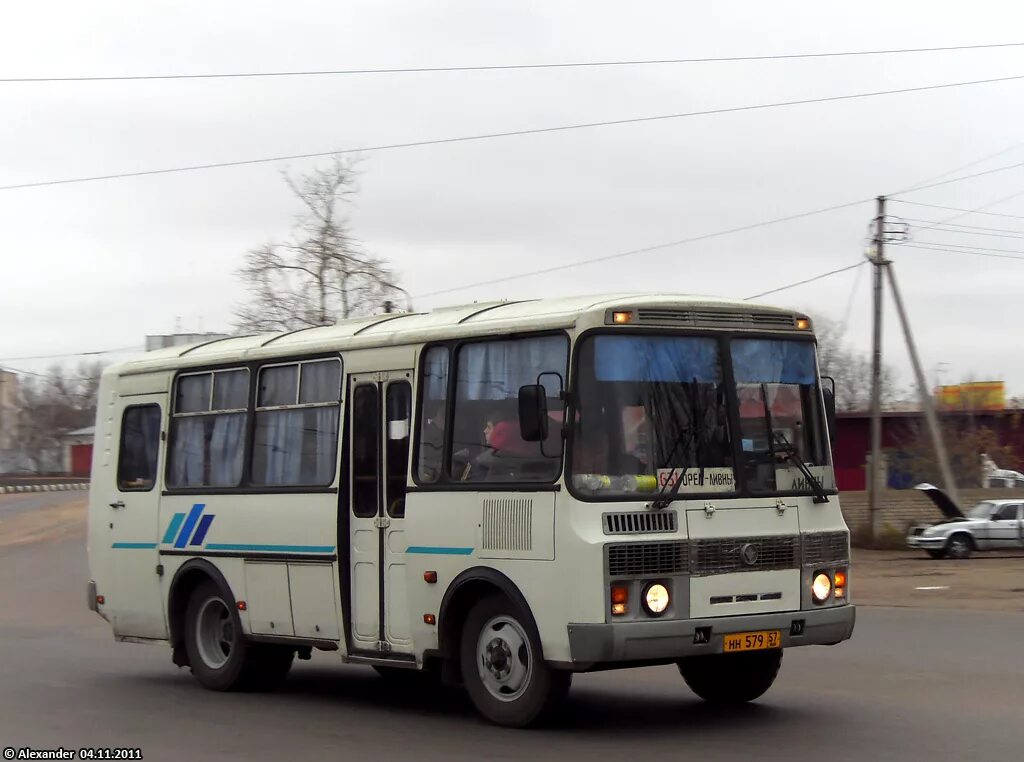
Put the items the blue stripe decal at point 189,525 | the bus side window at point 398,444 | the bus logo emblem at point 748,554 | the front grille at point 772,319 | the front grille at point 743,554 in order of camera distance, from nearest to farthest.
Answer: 1. the front grille at point 743,554
2. the bus logo emblem at point 748,554
3. the front grille at point 772,319
4. the bus side window at point 398,444
5. the blue stripe decal at point 189,525

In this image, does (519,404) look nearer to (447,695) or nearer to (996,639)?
(447,695)

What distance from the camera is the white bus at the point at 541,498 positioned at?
9172 millimetres

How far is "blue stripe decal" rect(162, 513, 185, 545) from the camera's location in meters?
13.1

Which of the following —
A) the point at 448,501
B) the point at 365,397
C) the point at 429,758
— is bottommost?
the point at 429,758

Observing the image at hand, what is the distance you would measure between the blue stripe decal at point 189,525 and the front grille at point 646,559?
16.5 ft

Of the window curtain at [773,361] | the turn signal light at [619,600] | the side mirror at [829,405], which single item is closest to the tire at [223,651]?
the turn signal light at [619,600]

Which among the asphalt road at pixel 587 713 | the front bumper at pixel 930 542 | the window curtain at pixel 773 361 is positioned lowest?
the asphalt road at pixel 587 713

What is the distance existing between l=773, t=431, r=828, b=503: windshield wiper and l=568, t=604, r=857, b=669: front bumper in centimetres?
77

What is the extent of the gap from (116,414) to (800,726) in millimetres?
7607

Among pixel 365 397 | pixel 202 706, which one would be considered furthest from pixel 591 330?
pixel 202 706

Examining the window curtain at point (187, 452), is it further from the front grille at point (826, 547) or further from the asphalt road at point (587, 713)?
the front grille at point (826, 547)

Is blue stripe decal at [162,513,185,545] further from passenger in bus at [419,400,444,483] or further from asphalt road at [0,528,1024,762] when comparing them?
passenger in bus at [419,400,444,483]

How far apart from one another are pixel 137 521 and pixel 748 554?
6.45 m

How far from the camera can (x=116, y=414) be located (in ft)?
46.9
